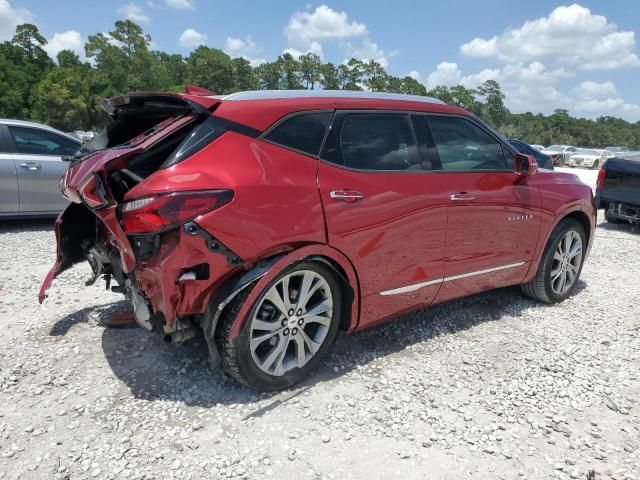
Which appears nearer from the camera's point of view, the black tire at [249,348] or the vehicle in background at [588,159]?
the black tire at [249,348]

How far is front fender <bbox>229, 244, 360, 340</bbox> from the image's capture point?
2758mm

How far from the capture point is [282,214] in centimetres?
282

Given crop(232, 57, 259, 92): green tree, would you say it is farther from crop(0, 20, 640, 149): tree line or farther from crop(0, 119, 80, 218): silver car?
crop(0, 119, 80, 218): silver car

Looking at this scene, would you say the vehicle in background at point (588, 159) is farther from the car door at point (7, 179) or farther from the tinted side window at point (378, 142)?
the car door at point (7, 179)

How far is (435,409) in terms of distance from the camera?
117 inches

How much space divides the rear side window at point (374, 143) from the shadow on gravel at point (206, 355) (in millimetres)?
1348

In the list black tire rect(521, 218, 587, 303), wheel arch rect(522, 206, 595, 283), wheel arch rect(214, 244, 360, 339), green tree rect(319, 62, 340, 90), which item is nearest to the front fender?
wheel arch rect(214, 244, 360, 339)

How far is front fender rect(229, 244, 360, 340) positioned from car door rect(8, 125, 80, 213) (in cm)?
573

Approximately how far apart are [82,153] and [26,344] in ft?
4.82

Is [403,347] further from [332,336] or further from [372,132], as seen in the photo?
[372,132]

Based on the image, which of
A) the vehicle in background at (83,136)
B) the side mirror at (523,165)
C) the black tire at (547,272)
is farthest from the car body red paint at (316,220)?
the vehicle in background at (83,136)

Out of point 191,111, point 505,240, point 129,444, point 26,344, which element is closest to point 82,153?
point 191,111

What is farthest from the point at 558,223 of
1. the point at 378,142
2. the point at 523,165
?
the point at 378,142

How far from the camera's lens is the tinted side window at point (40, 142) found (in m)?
7.28
